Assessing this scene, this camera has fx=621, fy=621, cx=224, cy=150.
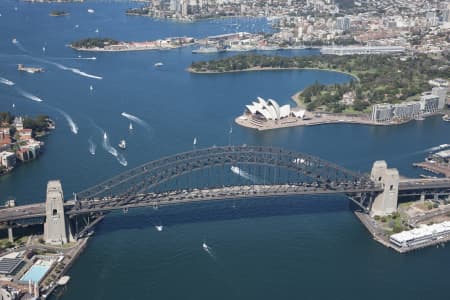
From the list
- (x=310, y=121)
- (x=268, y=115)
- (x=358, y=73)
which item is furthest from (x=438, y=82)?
(x=268, y=115)

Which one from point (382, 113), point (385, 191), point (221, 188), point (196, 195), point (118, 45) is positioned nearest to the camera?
point (196, 195)

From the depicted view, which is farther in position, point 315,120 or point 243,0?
point 243,0

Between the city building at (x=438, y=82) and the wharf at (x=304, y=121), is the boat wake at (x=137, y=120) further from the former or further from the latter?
the city building at (x=438, y=82)

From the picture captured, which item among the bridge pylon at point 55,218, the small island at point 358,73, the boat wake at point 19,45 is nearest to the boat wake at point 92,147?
the bridge pylon at point 55,218

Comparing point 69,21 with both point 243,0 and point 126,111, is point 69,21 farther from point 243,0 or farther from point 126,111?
point 126,111

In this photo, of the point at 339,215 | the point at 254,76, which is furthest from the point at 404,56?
the point at 339,215

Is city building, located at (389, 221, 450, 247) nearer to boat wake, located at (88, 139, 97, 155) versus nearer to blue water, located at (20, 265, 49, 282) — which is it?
blue water, located at (20, 265, 49, 282)

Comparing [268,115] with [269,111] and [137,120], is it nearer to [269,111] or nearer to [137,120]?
[269,111]
